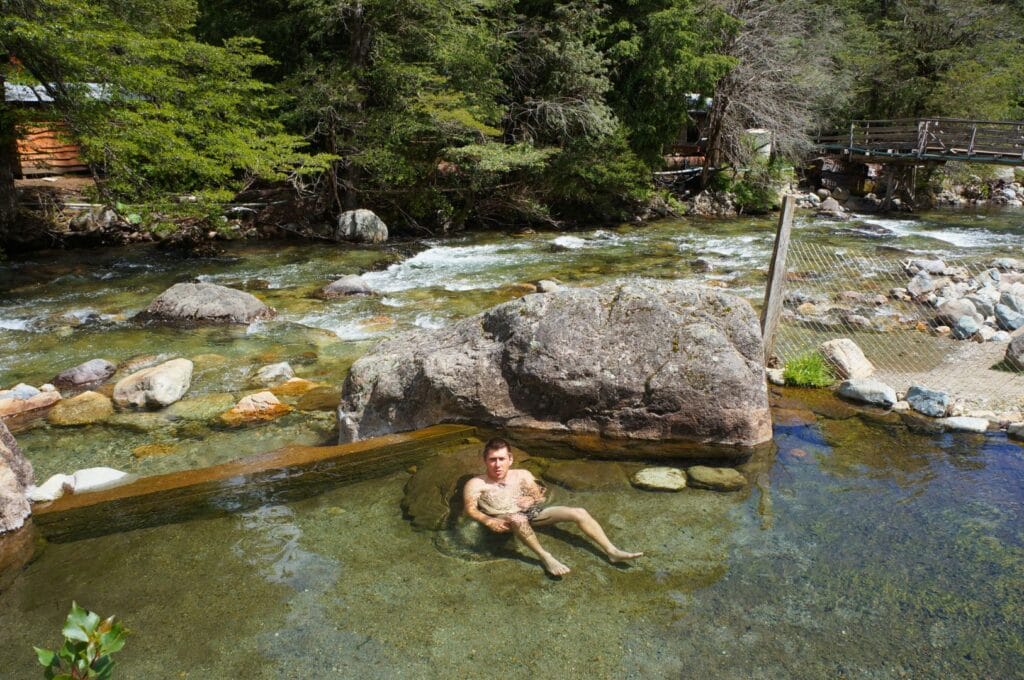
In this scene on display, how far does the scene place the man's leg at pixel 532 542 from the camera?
4039mm

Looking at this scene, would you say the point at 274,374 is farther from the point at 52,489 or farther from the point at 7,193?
the point at 7,193

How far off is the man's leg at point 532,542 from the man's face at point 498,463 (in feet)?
0.98

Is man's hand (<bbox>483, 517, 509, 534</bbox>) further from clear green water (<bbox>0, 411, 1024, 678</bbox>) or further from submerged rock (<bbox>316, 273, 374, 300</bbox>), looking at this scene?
submerged rock (<bbox>316, 273, 374, 300</bbox>)

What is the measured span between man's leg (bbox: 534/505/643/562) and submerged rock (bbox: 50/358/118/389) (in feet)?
18.9

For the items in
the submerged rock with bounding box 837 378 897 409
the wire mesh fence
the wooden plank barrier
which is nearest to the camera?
the wooden plank barrier

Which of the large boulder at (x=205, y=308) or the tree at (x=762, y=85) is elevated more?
the tree at (x=762, y=85)

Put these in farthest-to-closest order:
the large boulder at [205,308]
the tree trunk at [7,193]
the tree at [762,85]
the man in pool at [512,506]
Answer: the tree at [762,85], the tree trunk at [7,193], the large boulder at [205,308], the man in pool at [512,506]

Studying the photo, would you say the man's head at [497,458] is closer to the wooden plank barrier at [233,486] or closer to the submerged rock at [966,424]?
the wooden plank barrier at [233,486]

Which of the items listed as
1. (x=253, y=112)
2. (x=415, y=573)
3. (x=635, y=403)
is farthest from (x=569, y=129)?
(x=415, y=573)

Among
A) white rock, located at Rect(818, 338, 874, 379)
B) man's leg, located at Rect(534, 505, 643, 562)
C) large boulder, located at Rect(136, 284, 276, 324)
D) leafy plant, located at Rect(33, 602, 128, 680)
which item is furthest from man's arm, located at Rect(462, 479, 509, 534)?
large boulder, located at Rect(136, 284, 276, 324)

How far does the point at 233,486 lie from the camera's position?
15.9ft

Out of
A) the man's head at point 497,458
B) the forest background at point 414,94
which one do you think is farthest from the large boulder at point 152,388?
the forest background at point 414,94

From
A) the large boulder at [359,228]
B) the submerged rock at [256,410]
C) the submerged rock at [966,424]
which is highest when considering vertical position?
the large boulder at [359,228]

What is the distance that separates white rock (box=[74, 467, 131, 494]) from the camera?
495 centimetres
